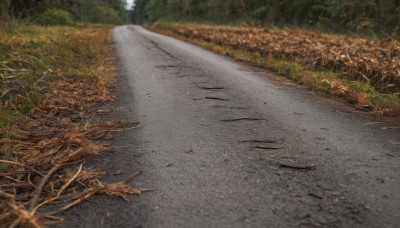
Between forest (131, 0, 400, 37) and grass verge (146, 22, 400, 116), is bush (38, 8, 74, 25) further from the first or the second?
grass verge (146, 22, 400, 116)

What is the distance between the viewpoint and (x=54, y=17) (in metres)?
27.7

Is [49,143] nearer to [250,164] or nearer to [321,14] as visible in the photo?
[250,164]

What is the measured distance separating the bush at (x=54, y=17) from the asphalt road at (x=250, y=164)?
74.2 feet

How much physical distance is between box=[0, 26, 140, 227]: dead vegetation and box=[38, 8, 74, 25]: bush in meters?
19.8

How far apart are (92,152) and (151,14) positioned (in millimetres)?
71558

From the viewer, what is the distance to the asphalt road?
100 inches

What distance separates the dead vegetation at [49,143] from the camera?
2.72 m

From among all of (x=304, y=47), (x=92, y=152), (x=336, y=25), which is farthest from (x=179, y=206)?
(x=336, y=25)

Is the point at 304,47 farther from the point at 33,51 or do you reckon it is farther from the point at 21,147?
the point at 21,147

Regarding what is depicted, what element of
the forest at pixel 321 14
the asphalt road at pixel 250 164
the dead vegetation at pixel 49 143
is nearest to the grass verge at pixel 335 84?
the asphalt road at pixel 250 164

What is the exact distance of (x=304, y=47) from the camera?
11.0 m

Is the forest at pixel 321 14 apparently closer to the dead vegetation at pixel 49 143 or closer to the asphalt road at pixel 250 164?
the asphalt road at pixel 250 164

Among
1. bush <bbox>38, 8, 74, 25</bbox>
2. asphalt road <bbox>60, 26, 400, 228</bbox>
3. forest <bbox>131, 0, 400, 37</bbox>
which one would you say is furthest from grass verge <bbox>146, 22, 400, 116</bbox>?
bush <bbox>38, 8, 74, 25</bbox>

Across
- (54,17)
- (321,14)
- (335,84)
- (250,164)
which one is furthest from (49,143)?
(54,17)
